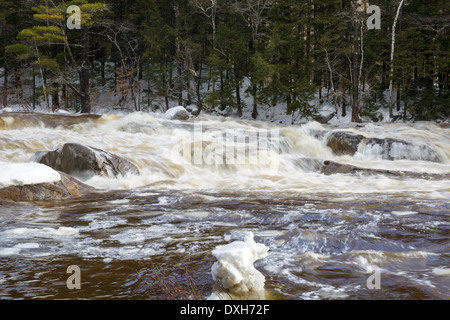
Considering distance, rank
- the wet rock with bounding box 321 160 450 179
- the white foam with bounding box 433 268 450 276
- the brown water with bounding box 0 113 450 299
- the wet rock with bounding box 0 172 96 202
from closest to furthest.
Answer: the brown water with bounding box 0 113 450 299
the white foam with bounding box 433 268 450 276
the wet rock with bounding box 0 172 96 202
the wet rock with bounding box 321 160 450 179

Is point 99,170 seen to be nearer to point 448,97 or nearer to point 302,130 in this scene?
point 302,130

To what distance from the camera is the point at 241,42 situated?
21.8m

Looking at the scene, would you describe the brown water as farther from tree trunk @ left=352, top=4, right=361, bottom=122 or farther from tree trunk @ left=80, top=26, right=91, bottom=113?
tree trunk @ left=80, top=26, right=91, bottom=113

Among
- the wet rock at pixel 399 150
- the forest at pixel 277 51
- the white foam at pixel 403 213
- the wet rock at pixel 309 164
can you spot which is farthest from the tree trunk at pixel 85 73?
the white foam at pixel 403 213

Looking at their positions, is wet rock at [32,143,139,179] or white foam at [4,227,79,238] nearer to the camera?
white foam at [4,227,79,238]

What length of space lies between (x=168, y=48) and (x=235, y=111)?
26.3 feet

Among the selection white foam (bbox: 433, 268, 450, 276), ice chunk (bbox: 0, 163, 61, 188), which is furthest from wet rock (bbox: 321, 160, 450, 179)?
ice chunk (bbox: 0, 163, 61, 188)

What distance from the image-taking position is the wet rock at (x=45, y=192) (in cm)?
590

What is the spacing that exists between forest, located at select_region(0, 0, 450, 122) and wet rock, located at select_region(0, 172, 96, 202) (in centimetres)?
1408

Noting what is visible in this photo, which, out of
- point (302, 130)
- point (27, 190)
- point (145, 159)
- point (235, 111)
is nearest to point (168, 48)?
point (235, 111)

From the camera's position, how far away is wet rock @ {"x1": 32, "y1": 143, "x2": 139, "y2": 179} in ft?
25.3

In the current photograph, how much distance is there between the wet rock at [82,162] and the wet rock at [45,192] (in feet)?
3.33

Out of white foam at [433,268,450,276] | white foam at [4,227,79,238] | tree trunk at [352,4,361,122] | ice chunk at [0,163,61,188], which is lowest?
white foam at [433,268,450,276]

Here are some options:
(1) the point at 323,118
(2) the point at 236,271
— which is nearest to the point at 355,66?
(1) the point at 323,118
